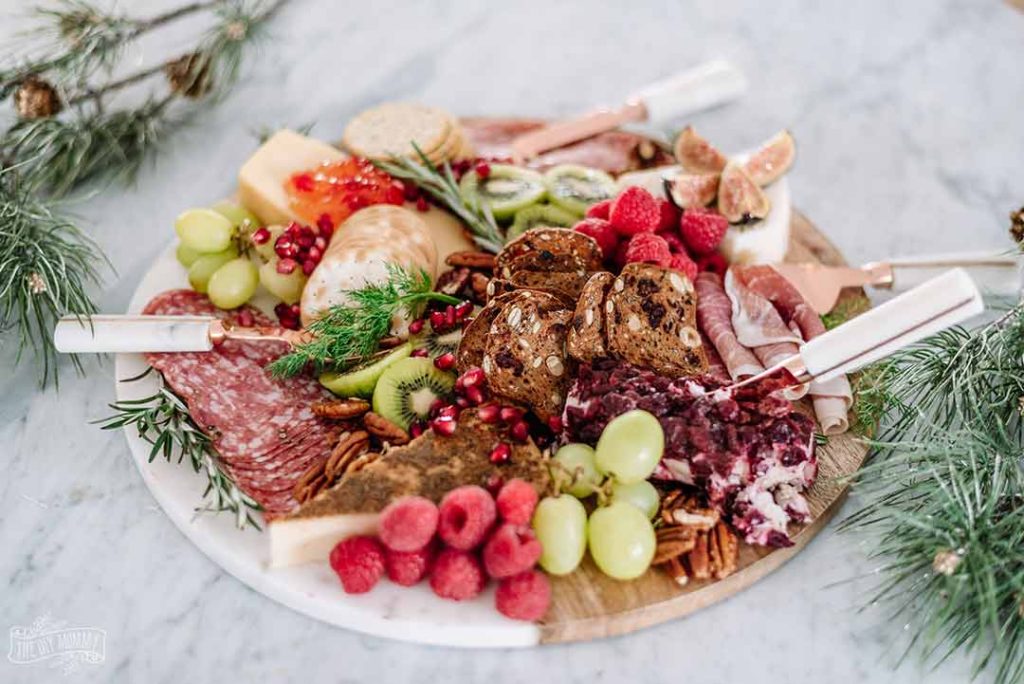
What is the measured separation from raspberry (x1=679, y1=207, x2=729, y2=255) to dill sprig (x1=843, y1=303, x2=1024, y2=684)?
0.60 metres

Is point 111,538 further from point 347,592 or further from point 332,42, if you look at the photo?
point 332,42

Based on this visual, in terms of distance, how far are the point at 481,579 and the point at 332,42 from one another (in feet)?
8.88

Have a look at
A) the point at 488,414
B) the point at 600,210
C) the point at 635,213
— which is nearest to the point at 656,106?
the point at 600,210

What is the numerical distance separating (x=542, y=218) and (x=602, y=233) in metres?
0.34

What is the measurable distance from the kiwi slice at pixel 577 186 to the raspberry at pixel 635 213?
11.7 inches

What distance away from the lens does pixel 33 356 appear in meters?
2.76

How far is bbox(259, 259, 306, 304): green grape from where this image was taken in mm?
2812

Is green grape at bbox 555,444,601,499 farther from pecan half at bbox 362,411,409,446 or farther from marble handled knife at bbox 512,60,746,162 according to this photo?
marble handled knife at bbox 512,60,746,162

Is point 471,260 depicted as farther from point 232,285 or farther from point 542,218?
point 232,285

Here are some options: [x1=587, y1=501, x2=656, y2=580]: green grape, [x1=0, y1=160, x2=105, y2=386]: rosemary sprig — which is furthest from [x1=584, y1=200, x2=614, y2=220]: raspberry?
[x1=0, y1=160, x2=105, y2=386]: rosemary sprig

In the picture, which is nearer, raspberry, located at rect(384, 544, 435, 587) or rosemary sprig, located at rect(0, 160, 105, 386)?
raspberry, located at rect(384, 544, 435, 587)

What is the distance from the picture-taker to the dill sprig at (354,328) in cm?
250

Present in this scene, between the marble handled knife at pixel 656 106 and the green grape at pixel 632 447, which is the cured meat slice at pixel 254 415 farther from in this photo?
the marble handled knife at pixel 656 106

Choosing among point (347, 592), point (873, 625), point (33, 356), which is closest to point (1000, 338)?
point (873, 625)
